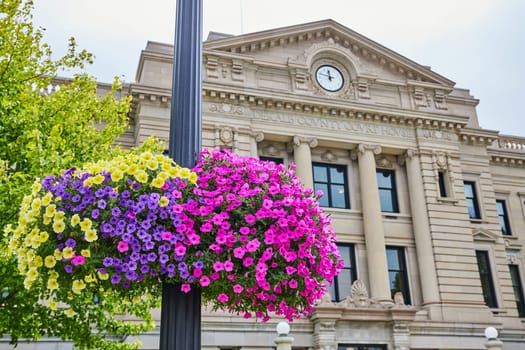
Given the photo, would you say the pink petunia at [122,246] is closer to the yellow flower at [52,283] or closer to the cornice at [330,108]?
the yellow flower at [52,283]

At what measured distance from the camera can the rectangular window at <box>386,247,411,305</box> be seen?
28141mm

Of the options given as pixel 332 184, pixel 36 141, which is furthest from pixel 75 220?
pixel 332 184

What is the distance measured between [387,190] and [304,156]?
220 inches

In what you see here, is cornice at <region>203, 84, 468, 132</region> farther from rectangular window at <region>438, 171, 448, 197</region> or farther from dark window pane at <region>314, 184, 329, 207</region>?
dark window pane at <region>314, 184, 329, 207</region>

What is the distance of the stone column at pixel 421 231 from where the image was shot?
90.4 ft

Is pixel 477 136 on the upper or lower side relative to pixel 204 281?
upper

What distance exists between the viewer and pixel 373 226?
90.9 feet

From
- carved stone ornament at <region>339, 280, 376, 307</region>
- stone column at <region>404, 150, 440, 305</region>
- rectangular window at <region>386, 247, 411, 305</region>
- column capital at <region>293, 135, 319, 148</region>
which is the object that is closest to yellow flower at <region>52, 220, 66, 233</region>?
carved stone ornament at <region>339, 280, 376, 307</region>

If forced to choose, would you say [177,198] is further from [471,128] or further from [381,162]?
[471,128]

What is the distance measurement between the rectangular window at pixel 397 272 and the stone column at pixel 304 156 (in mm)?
5696

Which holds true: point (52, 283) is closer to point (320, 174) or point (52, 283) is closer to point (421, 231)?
point (320, 174)

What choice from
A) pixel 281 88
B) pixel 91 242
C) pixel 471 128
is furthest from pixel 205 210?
pixel 471 128

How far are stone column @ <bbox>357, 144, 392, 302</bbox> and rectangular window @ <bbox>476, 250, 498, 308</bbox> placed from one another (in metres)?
7.10

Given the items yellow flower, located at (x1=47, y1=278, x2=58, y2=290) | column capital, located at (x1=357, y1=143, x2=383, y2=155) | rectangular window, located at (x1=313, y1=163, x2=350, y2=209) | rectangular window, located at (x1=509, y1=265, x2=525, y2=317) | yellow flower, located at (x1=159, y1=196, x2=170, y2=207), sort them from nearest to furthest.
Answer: yellow flower, located at (x1=47, y1=278, x2=58, y2=290)
yellow flower, located at (x1=159, y1=196, x2=170, y2=207)
rectangular window, located at (x1=313, y1=163, x2=350, y2=209)
column capital, located at (x1=357, y1=143, x2=383, y2=155)
rectangular window, located at (x1=509, y1=265, x2=525, y2=317)
